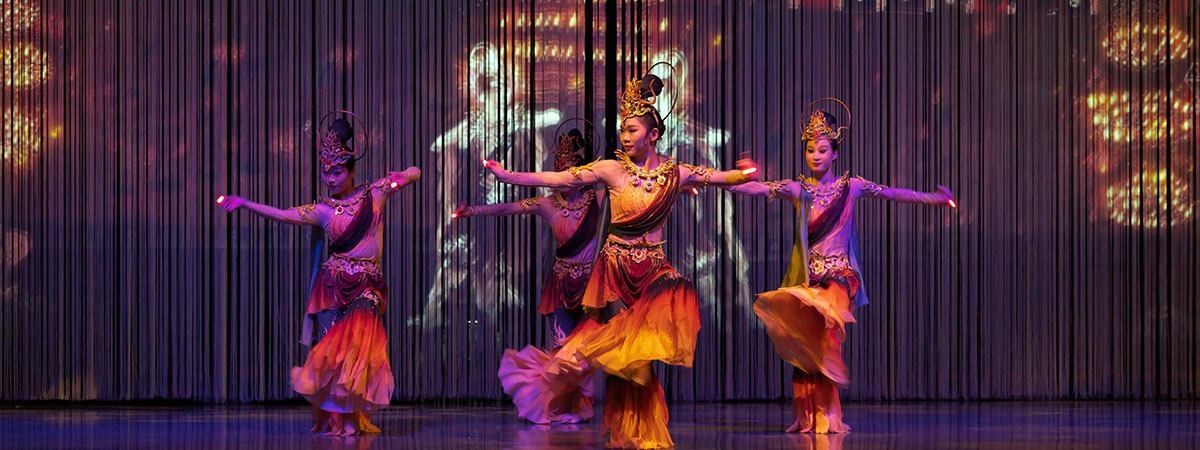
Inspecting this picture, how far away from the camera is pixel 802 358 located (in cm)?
687

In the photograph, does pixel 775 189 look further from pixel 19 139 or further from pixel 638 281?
pixel 19 139

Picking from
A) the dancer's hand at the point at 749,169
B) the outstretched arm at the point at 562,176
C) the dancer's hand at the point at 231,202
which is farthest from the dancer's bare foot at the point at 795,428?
the dancer's hand at the point at 231,202

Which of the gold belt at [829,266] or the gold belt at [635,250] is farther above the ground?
the gold belt at [635,250]

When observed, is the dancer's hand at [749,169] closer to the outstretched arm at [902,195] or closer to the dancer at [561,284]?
the outstretched arm at [902,195]

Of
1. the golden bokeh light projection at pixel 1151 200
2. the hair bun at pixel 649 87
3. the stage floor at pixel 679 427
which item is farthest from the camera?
the golden bokeh light projection at pixel 1151 200

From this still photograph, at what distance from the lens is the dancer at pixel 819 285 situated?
6766 mm

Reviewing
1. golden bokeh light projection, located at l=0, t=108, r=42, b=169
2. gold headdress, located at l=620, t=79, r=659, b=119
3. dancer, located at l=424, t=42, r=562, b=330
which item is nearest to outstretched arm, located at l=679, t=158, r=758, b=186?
gold headdress, located at l=620, t=79, r=659, b=119

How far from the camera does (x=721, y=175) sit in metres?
6.11

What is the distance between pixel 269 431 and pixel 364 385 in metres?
0.63

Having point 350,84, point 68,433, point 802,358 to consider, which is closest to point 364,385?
point 68,433

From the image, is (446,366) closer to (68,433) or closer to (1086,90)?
(68,433)

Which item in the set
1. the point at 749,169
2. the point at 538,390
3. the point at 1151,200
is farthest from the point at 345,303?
the point at 1151,200

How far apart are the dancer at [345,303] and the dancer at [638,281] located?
1.22 m

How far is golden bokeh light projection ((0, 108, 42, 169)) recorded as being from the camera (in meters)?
8.84
